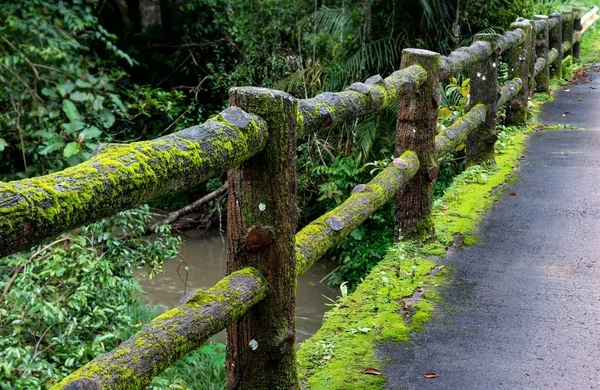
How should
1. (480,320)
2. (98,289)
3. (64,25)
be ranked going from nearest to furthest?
(480,320)
(98,289)
(64,25)

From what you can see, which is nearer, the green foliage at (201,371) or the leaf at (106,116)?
the green foliage at (201,371)

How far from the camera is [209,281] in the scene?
9336 millimetres

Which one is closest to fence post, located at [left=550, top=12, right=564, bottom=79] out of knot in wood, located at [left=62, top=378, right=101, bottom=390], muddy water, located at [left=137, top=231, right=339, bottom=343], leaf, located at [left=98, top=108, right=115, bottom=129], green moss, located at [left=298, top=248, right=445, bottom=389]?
muddy water, located at [left=137, top=231, right=339, bottom=343]

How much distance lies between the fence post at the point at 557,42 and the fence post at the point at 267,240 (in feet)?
27.9

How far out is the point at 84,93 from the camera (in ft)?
20.7

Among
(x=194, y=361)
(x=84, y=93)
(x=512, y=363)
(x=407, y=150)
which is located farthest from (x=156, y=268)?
(x=512, y=363)

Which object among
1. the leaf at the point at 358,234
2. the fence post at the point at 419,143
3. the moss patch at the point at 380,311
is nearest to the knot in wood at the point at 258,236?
the moss patch at the point at 380,311

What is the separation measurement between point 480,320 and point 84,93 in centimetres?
453

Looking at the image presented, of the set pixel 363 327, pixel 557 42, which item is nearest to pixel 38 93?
pixel 363 327

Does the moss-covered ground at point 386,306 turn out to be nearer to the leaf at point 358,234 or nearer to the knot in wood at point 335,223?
the knot in wood at point 335,223

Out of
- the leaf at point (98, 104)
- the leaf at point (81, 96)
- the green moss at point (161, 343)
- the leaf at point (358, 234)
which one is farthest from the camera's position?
the leaf at point (358, 234)

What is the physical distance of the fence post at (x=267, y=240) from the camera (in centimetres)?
213

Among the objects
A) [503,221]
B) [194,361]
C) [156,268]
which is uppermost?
[503,221]

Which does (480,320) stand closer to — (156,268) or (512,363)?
(512,363)
